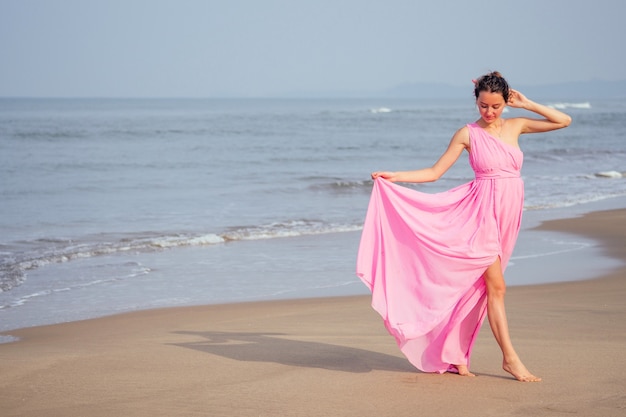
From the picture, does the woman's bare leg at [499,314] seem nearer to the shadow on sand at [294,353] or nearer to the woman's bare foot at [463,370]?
the woman's bare foot at [463,370]

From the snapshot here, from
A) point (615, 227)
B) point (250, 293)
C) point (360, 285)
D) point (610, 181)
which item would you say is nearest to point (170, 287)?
point (250, 293)

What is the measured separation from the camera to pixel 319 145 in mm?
39344

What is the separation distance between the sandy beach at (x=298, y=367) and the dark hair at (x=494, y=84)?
1.73 meters

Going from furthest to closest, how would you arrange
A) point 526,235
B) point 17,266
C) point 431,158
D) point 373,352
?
point 431,158
point 526,235
point 17,266
point 373,352

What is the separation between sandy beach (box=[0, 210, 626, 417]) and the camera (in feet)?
15.6

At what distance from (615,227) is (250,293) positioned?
278 inches

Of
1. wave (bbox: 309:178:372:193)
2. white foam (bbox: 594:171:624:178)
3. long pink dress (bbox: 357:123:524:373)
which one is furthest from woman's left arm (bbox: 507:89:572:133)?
white foam (bbox: 594:171:624:178)

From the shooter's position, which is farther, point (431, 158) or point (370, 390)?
point (431, 158)

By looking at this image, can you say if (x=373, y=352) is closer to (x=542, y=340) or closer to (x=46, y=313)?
(x=542, y=340)

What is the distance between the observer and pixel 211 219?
15.7 meters

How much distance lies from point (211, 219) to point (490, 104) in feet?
36.1

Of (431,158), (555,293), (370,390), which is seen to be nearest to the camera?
(370,390)

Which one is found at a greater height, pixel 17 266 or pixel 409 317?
pixel 409 317

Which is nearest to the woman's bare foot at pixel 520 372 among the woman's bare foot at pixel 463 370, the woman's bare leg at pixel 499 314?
the woman's bare leg at pixel 499 314
